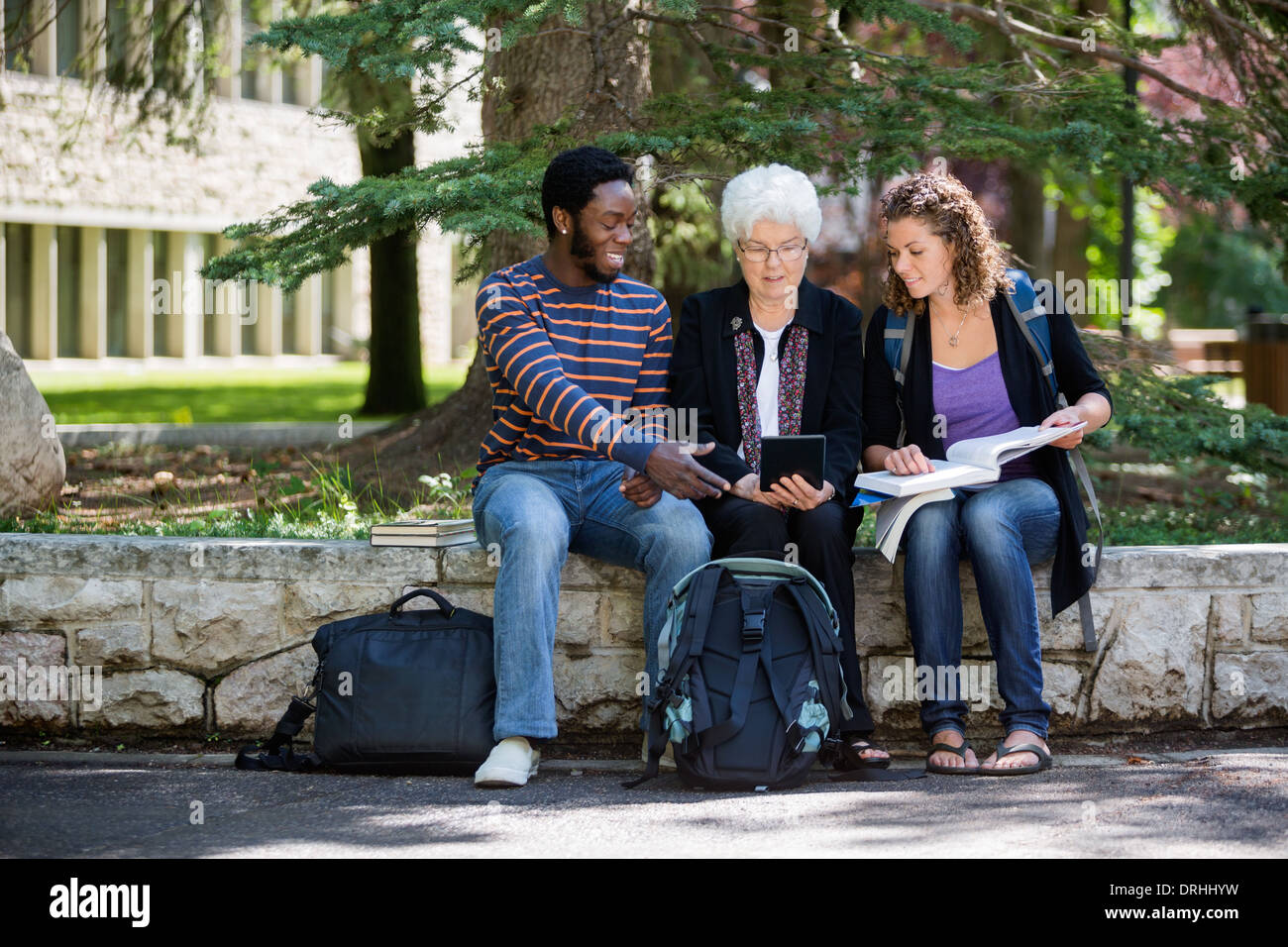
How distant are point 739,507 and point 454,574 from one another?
1.01 metres

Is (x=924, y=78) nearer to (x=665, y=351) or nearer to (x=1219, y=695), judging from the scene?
(x=665, y=351)

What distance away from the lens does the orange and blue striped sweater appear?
455 cm

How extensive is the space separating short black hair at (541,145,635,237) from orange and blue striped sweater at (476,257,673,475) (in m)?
0.24

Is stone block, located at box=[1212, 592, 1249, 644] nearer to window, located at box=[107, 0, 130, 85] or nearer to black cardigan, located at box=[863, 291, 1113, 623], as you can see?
black cardigan, located at box=[863, 291, 1113, 623]

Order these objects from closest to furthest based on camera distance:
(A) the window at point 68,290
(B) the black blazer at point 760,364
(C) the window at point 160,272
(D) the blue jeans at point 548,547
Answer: (D) the blue jeans at point 548,547
(B) the black blazer at point 760,364
(A) the window at point 68,290
(C) the window at point 160,272

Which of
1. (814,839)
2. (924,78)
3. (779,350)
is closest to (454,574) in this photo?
(779,350)

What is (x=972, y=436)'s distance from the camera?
4.70 m

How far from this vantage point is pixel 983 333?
476 cm

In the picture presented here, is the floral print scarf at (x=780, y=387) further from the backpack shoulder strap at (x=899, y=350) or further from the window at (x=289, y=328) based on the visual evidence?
the window at (x=289, y=328)

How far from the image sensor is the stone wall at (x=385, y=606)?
4.86m

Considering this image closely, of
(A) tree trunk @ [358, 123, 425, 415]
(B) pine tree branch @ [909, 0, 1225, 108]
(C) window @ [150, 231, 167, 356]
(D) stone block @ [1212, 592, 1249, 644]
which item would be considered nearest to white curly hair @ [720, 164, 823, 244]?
(D) stone block @ [1212, 592, 1249, 644]
